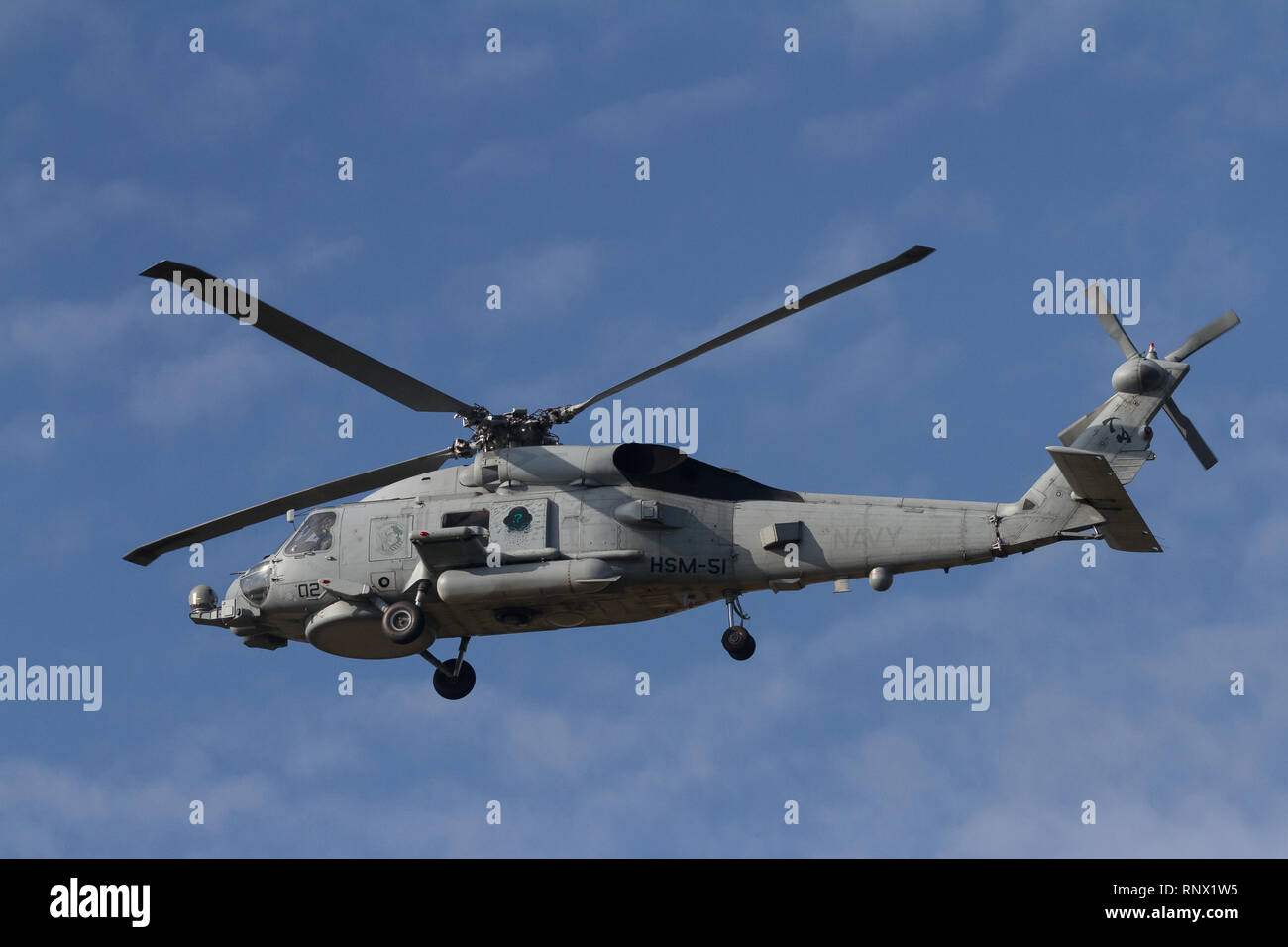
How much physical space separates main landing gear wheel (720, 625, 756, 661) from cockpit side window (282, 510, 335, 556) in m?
7.88

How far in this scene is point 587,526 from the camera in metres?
33.9

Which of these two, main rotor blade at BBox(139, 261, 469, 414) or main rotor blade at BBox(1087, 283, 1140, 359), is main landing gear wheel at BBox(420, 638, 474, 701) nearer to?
main rotor blade at BBox(139, 261, 469, 414)

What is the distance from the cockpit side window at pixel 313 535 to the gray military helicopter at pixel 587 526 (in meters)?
0.04

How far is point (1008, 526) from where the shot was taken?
32438 millimetres

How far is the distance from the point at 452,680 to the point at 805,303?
10.5 meters

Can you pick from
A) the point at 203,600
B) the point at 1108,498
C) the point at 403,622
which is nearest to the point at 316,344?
the point at 403,622

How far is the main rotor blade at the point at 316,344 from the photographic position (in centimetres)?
3092

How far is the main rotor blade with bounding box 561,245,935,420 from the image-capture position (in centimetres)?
3123

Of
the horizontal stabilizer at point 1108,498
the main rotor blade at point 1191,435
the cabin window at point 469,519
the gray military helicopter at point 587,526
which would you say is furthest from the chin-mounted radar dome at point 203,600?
the main rotor blade at point 1191,435

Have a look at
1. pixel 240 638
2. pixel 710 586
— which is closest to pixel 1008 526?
pixel 710 586

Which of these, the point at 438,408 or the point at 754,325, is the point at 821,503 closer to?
the point at 754,325
